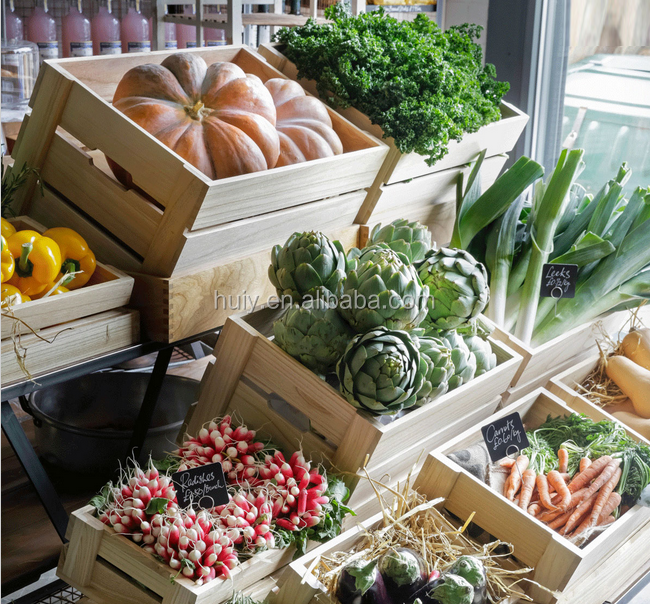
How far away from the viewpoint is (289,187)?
1.45 metres

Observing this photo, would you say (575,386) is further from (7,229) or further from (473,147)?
(7,229)

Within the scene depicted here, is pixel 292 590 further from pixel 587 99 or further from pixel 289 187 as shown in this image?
pixel 587 99

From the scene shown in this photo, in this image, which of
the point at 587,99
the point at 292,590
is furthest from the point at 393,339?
the point at 587,99

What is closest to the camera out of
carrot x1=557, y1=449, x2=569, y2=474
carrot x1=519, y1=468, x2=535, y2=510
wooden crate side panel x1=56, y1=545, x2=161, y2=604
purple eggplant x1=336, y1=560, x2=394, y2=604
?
purple eggplant x1=336, y1=560, x2=394, y2=604

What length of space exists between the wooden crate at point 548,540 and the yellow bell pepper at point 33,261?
0.84 metres

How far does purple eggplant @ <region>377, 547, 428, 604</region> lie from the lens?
98cm

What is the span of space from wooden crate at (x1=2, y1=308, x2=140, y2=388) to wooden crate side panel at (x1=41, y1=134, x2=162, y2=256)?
17 cm

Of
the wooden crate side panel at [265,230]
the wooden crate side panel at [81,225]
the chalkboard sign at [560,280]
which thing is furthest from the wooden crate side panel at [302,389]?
the chalkboard sign at [560,280]

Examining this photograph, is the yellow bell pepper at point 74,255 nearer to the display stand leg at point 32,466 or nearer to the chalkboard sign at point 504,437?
the display stand leg at point 32,466

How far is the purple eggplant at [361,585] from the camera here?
3.11 feet

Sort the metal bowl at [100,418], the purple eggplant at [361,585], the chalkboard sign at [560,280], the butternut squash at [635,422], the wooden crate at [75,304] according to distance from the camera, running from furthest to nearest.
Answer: the chalkboard sign at [560,280]
the butternut squash at [635,422]
the metal bowl at [100,418]
the wooden crate at [75,304]
the purple eggplant at [361,585]

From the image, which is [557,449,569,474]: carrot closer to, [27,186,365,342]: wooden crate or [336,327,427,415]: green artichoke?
[336,327,427,415]: green artichoke

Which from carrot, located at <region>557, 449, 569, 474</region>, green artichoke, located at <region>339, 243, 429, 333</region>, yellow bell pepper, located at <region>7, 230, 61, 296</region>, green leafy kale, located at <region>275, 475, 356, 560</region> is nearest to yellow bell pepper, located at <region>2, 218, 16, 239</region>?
yellow bell pepper, located at <region>7, 230, 61, 296</region>

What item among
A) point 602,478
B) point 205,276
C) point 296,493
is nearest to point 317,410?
point 296,493
